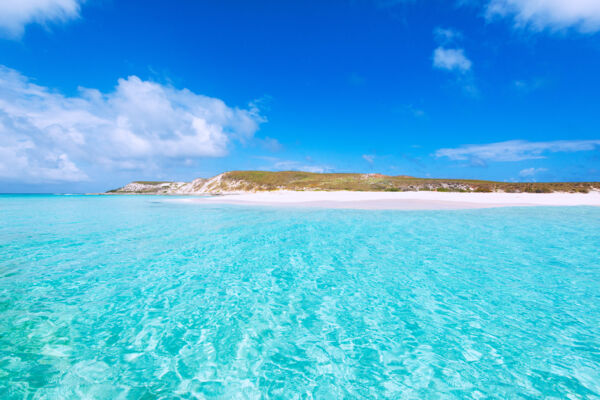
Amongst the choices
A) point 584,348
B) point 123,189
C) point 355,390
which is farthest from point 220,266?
point 123,189

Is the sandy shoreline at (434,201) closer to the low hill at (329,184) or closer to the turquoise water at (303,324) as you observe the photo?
the low hill at (329,184)

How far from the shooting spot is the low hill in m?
66.7

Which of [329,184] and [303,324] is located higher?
[329,184]

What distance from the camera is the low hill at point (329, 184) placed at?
6669 cm

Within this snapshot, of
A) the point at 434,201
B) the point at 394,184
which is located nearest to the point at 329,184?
the point at 394,184

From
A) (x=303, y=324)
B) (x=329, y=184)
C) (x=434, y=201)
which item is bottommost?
(x=303, y=324)

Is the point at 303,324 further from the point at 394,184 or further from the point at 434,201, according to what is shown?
the point at 394,184

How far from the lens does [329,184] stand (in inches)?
3511

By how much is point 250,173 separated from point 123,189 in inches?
4460

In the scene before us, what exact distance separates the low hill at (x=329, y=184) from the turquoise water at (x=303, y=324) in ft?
225

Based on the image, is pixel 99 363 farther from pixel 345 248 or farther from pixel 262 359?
pixel 345 248

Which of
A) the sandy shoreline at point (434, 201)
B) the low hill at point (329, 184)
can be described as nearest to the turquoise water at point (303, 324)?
the sandy shoreline at point (434, 201)

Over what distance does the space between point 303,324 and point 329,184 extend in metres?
84.7

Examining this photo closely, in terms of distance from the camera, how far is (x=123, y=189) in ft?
613
